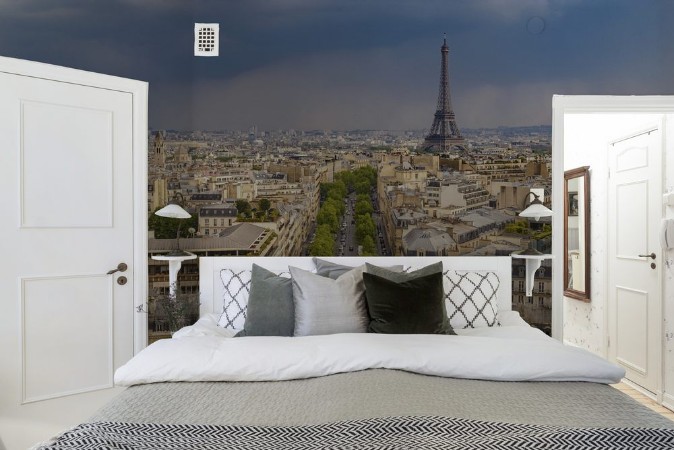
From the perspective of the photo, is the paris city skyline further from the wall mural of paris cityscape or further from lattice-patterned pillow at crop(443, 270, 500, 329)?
lattice-patterned pillow at crop(443, 270, 500, 329)

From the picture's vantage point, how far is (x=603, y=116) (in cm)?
492

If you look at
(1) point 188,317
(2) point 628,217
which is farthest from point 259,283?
(2) point 628,217

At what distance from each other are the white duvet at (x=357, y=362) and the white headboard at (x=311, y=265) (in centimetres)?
127

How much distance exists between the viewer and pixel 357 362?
219 centimetres

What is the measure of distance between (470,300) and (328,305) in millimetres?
855

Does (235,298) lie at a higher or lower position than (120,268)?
lower

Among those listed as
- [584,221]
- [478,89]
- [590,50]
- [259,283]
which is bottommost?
[259,283]

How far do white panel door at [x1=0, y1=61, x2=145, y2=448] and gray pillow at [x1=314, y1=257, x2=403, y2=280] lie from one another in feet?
3.62

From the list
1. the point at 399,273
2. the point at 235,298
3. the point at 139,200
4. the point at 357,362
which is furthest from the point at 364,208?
the point at 357,362

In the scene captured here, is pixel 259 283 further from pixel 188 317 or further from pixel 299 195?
pixel 299 195

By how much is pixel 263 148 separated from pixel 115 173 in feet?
2.98

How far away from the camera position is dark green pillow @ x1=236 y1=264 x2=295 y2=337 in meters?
2.89

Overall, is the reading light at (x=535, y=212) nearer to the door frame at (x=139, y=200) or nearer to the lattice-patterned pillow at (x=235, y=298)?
the lattice-patterned pillow at (x=235, y=298)

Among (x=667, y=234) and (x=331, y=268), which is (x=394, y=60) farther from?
(x=667, y=234)
